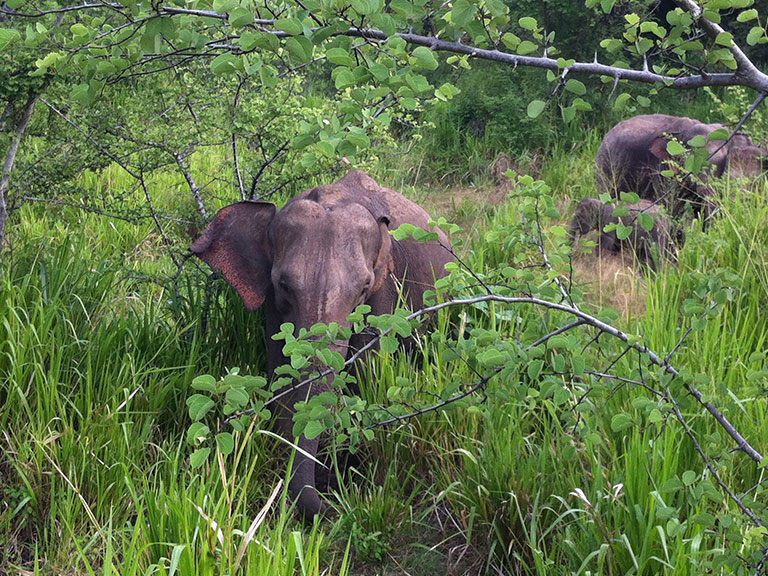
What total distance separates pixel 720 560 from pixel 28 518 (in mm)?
2491

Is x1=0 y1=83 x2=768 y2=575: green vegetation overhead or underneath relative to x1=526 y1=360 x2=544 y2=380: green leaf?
underneath

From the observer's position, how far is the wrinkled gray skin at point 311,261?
386 centimetres

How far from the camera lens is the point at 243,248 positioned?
432 centimetres

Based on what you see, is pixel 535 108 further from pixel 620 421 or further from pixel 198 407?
pixel 198 407

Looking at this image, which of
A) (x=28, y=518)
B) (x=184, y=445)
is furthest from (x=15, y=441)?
(x=184, y=445)

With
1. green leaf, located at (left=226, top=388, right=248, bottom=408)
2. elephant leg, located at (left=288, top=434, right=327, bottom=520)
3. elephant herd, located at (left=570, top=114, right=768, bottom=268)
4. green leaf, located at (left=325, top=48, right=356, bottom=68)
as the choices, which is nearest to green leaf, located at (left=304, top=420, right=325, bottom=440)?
green leaf, located at (left=226, top=388, right=248, bottom=408)

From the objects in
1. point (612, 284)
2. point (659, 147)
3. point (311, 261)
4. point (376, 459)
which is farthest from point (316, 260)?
point (659, 147)

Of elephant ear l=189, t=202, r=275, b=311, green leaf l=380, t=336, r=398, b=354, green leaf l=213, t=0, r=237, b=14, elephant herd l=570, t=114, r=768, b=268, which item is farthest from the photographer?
elephant herd l=570, t=114, r=768, b=268

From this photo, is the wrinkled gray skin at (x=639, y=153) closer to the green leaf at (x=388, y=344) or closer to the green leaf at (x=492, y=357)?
the green leaf at (x=492, y=357)

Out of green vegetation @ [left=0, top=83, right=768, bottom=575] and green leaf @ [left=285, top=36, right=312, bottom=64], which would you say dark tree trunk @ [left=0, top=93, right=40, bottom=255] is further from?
green leaf @ [left=285, top=36, right=312, bottom=64]

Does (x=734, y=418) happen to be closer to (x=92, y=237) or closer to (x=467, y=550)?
(x=467, y=550)

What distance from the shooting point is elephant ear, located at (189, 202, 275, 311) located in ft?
13.9

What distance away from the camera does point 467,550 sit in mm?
3432

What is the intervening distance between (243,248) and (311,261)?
51cm
